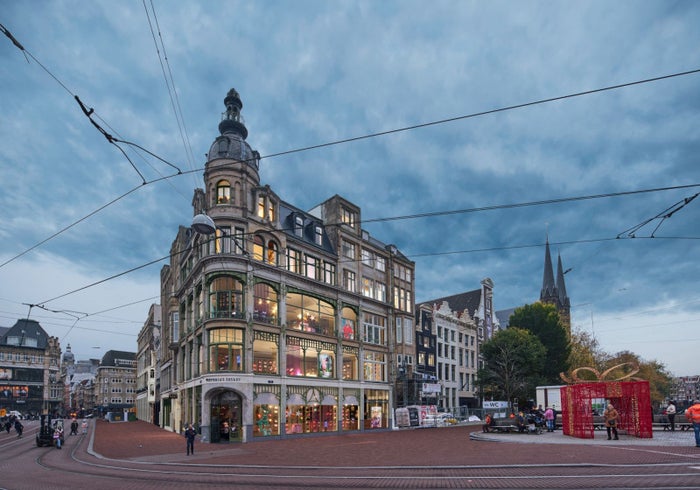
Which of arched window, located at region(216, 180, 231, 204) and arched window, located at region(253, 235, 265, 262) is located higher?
arched window, located at region(216, 180, 231, 204)

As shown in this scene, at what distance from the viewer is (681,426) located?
32375 millimetres

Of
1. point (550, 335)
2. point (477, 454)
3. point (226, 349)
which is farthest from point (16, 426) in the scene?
point (550, 335)

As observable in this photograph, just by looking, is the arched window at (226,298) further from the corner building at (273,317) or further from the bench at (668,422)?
the bench at (668,422)

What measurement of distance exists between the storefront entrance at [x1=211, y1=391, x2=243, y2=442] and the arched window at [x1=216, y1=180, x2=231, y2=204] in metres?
13.7

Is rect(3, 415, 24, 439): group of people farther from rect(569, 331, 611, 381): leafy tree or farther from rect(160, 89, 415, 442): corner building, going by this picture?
rect(569, 331, 611, 381): leafy tree

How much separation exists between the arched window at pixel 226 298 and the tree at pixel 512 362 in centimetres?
3287

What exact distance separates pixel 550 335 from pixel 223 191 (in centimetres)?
4446

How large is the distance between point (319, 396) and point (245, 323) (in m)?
10.3

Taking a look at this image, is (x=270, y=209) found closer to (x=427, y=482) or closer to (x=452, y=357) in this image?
(x=427, y=482)

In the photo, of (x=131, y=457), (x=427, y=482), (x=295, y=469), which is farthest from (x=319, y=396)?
(x=427, y=482)

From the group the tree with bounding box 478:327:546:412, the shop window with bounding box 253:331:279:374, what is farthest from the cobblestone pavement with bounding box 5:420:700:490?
the tree with bounding box 478:327:546:412

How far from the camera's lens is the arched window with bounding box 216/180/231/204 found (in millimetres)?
38875

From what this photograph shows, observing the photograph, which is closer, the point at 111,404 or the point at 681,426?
the point at 681,426

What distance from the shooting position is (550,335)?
64.1 metres
